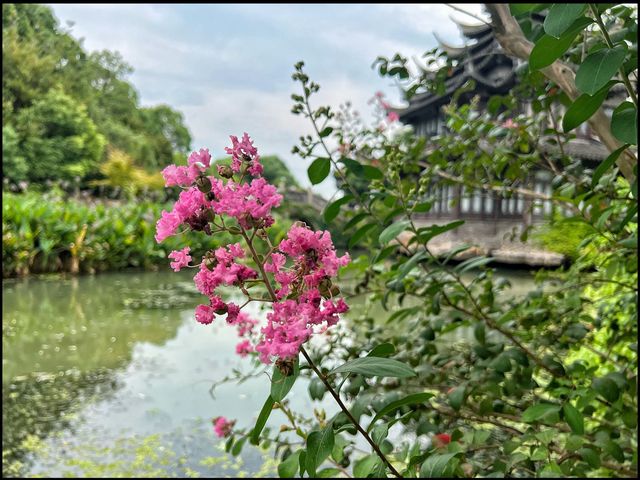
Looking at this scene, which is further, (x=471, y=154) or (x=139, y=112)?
(x=139, y=112)

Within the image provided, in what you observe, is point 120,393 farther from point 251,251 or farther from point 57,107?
point 57,107

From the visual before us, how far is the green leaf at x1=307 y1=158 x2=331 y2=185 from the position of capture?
65 centimetres

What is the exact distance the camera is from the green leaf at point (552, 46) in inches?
15.9

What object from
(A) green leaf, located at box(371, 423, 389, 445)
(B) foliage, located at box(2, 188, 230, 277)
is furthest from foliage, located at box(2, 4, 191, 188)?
(A) green leaf, located at box(371, 423, 389, 445)

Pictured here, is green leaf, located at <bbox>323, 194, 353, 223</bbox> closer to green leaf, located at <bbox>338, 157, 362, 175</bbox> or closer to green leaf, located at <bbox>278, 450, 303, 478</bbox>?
green leaf, located at <bbox>338, 157, 362, 175</bbox>

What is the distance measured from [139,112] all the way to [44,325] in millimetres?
25720

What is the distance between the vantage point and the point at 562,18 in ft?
1.32

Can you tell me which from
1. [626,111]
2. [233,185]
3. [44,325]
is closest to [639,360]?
[626,111]

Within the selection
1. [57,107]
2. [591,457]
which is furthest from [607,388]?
[57,107]

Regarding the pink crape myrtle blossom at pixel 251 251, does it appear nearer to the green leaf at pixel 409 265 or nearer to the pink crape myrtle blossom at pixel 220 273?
the pink crape myrtle blossom at pixel 220 273

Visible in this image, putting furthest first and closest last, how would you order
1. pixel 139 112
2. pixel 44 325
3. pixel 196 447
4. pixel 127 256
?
pixel 139 112 → pixel 127 256 → pixel 44 325 → pixel 196 447

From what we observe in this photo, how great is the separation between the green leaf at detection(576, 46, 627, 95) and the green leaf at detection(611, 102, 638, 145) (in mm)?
38

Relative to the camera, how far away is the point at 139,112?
27531mm

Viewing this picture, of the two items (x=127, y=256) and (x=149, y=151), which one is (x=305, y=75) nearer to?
(x=127, y=256)
